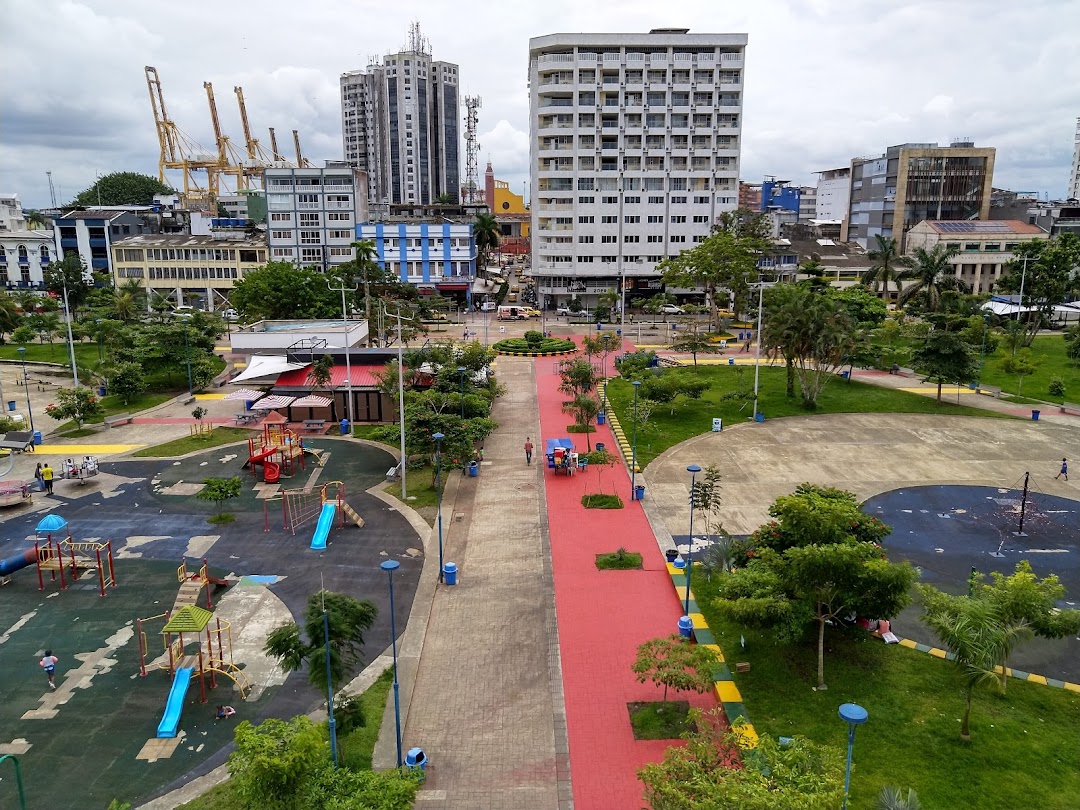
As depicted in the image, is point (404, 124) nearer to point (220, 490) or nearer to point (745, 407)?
point (745, 407)

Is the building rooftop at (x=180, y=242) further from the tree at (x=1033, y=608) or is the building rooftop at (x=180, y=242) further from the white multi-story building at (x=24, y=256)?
the tree at (x=1033, y=608)

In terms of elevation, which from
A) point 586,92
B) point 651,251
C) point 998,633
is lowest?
point 998,633

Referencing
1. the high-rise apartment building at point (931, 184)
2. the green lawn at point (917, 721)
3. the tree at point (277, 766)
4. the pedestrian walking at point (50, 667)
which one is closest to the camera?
the tree at point (277, 766)

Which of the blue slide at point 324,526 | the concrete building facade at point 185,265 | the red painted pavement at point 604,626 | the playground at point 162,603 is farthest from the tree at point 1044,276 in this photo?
the concrete building facade at point 185,265

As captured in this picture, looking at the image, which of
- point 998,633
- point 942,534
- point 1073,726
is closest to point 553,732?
point 998,633

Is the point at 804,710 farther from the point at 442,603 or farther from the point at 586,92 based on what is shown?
the point at 586,92

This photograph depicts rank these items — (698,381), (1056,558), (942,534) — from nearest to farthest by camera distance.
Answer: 1. (1056,558)
2. (942,534)
3. (698,381)
